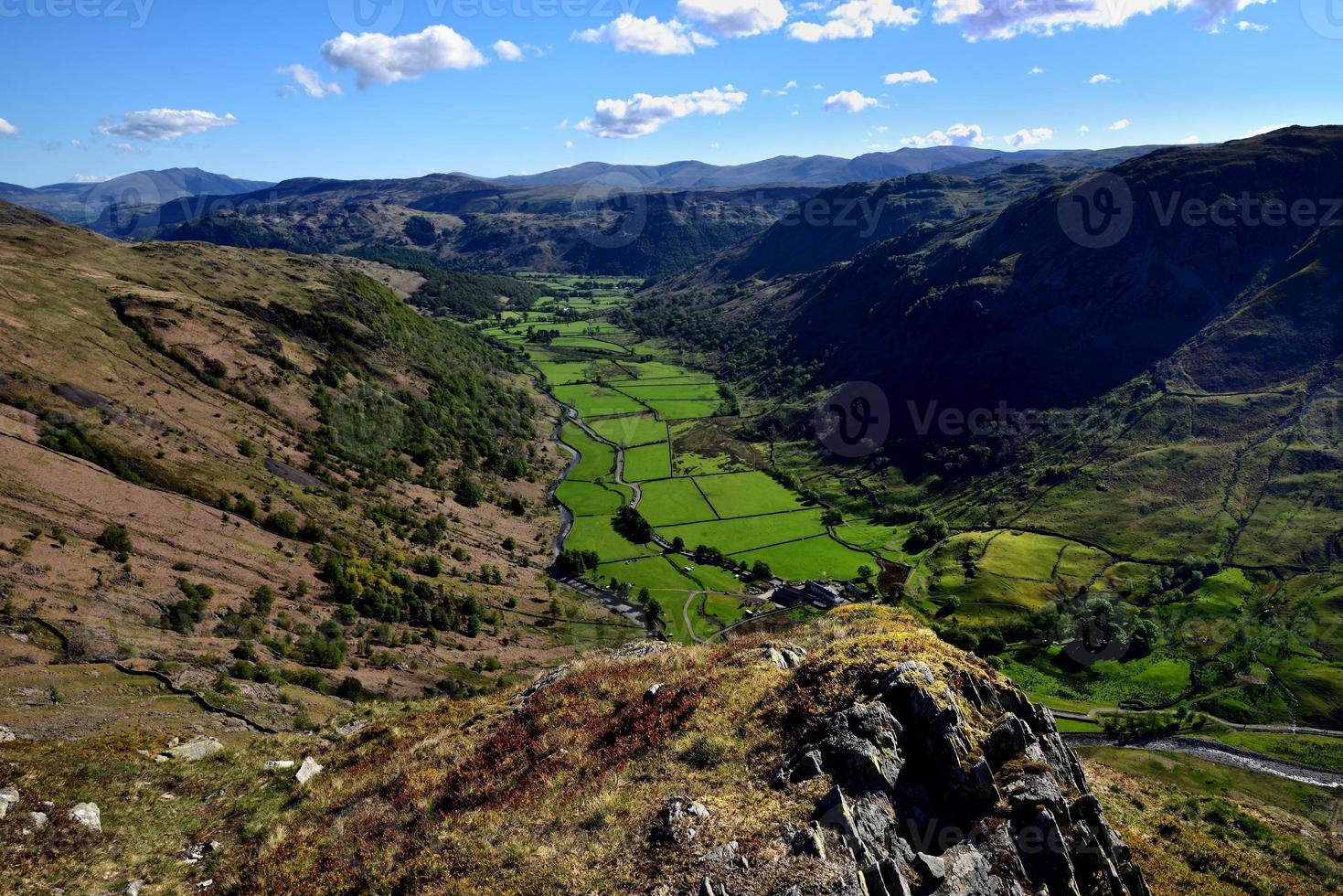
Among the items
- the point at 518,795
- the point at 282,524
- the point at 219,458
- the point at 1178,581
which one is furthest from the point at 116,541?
the point at 1178,581

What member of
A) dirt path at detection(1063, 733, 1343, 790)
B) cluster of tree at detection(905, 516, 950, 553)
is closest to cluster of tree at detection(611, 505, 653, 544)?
cluster of tree at detection(905, 516, 950, 553)

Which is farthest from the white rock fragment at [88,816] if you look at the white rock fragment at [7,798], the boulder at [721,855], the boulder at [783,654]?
the boulder at [783,654]

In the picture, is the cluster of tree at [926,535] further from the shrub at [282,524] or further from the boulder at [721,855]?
the boulder at [721,855]

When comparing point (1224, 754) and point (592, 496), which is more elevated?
point (592, 496)

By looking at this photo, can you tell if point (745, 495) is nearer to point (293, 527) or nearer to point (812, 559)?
point (812, 559)

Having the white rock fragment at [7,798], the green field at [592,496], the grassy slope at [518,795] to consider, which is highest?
the white rock fragment at [7,798]

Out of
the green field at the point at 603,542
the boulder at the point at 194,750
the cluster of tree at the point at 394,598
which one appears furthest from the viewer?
the green field at the point at 603,542
